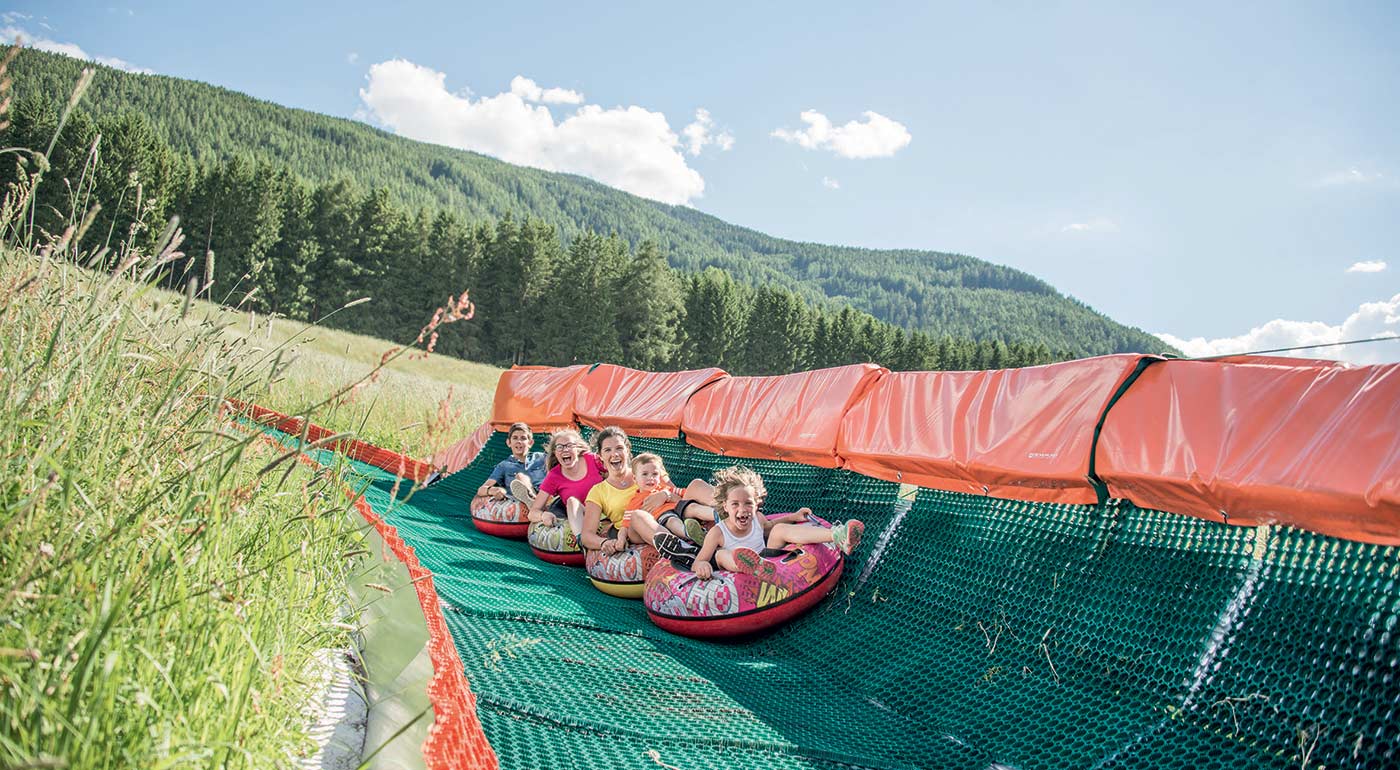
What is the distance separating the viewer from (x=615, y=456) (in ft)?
20.8

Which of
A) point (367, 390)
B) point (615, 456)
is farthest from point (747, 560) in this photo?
point (367, 390)

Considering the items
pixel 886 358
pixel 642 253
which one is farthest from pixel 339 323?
pixel 886 358

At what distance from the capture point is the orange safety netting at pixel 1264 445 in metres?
3.09

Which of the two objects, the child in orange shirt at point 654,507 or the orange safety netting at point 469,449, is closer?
the child in orange shirt at point 654,507

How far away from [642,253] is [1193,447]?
2019 inches

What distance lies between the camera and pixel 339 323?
150 feet

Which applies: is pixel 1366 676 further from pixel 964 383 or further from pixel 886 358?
pixel 886 358

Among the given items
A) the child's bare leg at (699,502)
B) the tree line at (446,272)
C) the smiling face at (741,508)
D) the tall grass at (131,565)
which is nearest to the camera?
the tall grass at (131,565)

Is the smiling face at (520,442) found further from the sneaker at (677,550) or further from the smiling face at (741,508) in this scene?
the smiling face at (741,508)

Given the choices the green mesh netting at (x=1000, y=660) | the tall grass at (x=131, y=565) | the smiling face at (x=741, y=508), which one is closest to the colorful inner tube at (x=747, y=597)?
the green mesh netting at (x=1000, y=660)

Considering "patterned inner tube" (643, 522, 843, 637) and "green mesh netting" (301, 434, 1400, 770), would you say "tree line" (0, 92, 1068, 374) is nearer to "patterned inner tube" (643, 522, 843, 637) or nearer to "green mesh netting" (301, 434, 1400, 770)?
"patterned inner tube" (643, 522, 843, 637)

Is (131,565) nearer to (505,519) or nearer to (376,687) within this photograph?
(376,687)

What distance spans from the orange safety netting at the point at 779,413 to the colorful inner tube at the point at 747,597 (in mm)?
1064

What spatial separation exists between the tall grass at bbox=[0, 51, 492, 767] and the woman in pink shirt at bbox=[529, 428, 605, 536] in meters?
4.23
